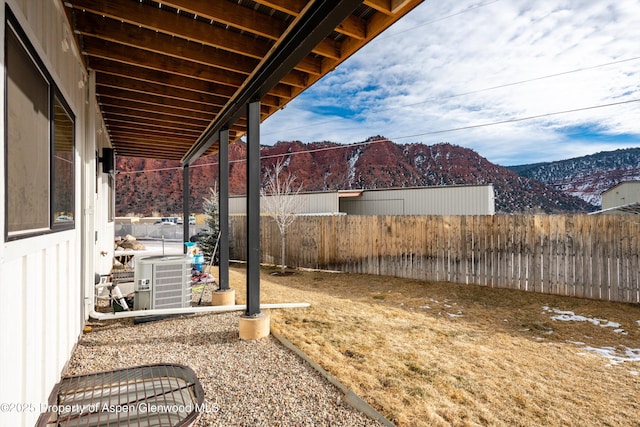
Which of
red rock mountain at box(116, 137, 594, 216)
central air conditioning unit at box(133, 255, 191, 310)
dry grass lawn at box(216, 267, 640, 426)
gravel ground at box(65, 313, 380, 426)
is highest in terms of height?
red rock mountain at box(116, 137, 594, 216)

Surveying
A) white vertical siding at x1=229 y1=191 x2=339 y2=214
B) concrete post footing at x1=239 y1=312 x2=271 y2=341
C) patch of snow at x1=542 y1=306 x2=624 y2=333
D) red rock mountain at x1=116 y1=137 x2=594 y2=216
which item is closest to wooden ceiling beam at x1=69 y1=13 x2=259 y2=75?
concrete post footing at x1=239 y1=312 x2=271 y2=341

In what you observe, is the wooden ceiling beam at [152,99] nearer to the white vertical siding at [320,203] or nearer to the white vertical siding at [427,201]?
the white vertical siding at [320,203]

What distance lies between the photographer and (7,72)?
4.57 ft

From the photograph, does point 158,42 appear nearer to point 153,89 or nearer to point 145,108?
point 153,89

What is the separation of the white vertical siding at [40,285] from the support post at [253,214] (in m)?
1.55

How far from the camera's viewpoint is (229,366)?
284 cm

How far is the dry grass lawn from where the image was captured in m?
2.40

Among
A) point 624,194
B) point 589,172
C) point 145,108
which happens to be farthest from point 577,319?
point 589,172

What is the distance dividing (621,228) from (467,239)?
247cm

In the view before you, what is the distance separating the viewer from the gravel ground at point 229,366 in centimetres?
213

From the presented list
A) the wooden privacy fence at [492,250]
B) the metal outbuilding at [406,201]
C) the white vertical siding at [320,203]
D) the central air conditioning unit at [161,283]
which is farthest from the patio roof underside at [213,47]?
the white vertical siding at [320,203]

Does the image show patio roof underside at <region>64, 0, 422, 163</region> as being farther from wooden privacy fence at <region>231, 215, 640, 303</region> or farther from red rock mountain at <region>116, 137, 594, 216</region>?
red rock mountain at <region>116, 137, 594, 216</region>

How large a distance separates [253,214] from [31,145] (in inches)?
79.3

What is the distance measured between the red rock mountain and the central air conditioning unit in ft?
146
